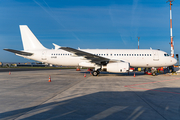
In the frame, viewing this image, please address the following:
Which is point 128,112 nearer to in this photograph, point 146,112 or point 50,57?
point 146,112

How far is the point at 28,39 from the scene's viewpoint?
890 inches

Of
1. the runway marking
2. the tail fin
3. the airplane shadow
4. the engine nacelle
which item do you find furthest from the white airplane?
the runway marking

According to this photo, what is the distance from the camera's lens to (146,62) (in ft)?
68.5

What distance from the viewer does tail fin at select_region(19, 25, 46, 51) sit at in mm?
22469

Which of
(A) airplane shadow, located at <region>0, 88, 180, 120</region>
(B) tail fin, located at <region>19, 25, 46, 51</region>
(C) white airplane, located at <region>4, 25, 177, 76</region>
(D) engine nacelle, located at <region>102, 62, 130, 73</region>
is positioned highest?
(B) tail fin, located at <region>19, 25, 46, 51</region>

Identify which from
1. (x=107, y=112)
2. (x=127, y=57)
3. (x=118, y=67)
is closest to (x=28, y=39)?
(x=118, y=67)

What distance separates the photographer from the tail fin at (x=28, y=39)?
73.7 ft

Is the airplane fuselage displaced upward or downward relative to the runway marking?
upward

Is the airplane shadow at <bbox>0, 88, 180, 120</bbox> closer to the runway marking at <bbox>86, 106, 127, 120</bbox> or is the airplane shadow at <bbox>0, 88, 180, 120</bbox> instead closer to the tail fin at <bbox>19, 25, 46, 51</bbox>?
the runway marking at <bbox>86, 106, 127, 120</bbox>

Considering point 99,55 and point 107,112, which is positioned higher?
point 99,55

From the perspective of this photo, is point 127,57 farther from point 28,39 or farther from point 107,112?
point 107,112

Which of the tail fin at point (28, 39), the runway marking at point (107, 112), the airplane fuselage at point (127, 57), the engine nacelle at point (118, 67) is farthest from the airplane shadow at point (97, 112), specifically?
the tail fin at point (28, 39)

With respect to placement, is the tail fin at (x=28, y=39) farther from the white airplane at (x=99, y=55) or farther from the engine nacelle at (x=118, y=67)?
the engine nacelle at (x=118, y=67)

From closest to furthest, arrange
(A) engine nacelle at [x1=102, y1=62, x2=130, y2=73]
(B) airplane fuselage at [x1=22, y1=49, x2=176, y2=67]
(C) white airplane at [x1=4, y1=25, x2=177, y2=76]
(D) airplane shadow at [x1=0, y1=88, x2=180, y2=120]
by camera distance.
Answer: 1. (D) airplane shadow at [x1=0, y1=88, x2=180, y2=120]
2. (A) engine nacelle at [x1=102, y1=62, x2=130, y2=73]
3. (C) white airplane at [x1=4, y1=25, x2=177, y2=76]
4. (B) airplane fuselage at [x1=22, y1=49, x2=176, y2=67]
